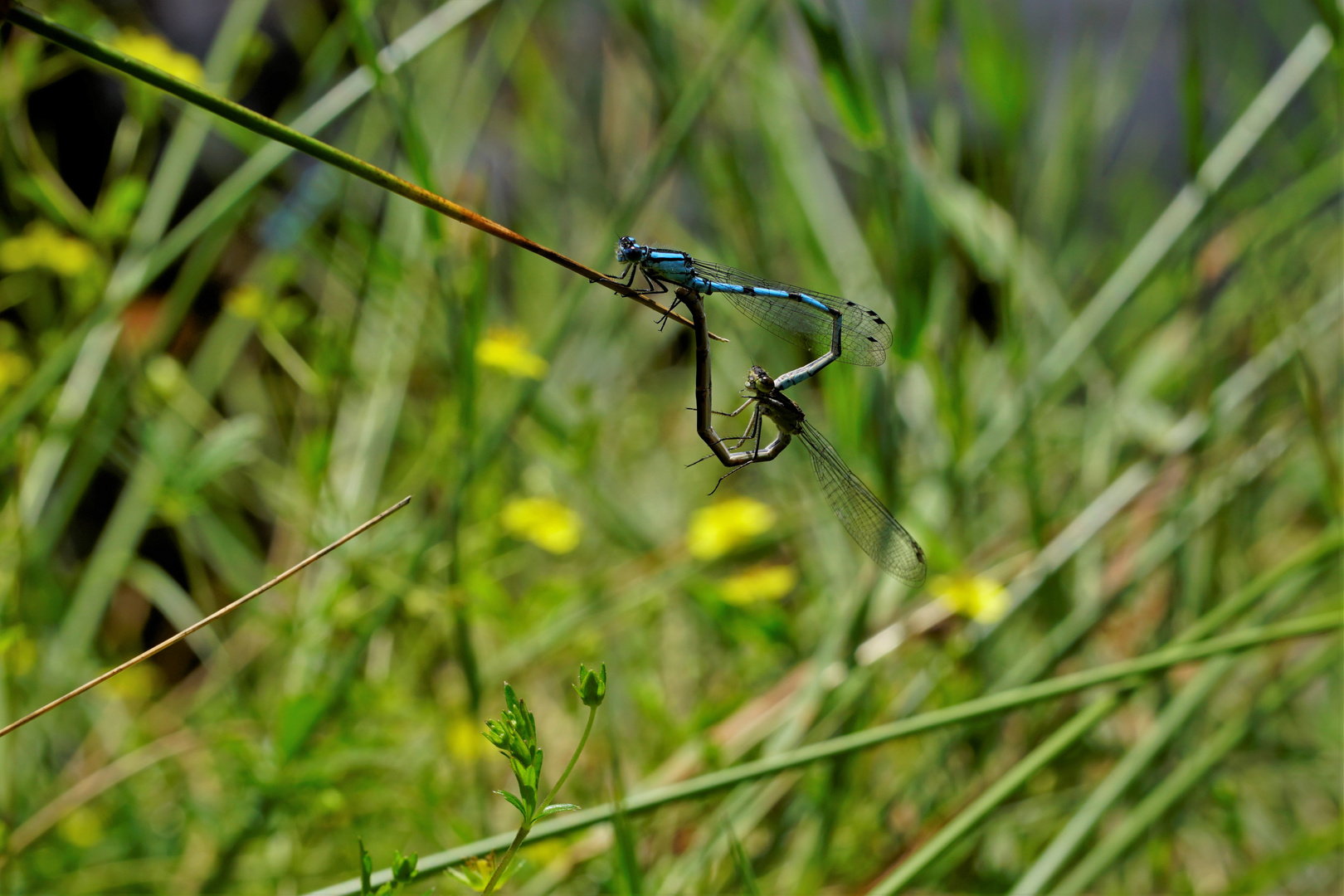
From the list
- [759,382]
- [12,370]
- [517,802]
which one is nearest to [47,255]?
[12,370]

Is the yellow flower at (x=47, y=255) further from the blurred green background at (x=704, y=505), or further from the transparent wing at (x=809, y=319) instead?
the transparent wing at (x=809, y=319)

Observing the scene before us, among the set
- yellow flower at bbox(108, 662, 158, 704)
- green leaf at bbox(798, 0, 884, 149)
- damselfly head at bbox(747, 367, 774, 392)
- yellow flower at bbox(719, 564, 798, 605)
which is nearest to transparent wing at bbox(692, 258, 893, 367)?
damselfly head at bbox(747, 367, 774, 392)

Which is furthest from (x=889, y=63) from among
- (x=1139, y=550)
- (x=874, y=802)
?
(x=874, y=802)

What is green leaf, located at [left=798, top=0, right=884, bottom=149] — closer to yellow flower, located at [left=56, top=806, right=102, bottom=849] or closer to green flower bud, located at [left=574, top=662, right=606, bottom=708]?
green flower bud, located at [left=574, top=662, right=606, bottom=708]

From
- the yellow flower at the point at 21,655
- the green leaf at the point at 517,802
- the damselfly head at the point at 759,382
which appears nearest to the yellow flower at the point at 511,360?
the damselfly head at the point at 759,382

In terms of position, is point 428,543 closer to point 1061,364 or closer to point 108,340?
point 108,340

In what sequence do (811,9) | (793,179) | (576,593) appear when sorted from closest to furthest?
(811,9) → (576,593) → (793,179)

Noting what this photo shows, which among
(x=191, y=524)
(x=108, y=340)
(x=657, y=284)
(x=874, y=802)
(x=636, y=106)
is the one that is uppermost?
(x=636, y=106)

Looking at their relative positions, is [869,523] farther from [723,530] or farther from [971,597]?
[723,530]
